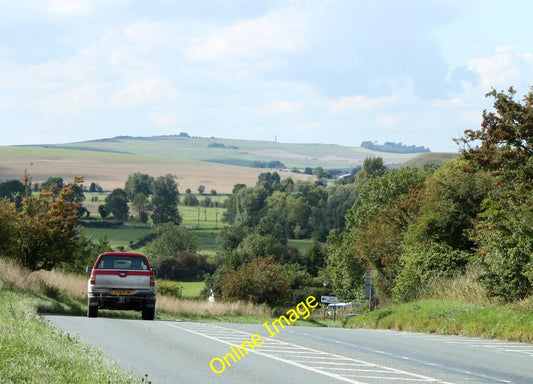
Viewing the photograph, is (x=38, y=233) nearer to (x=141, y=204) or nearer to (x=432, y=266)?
(x=432, y=266)

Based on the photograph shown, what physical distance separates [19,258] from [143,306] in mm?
12923

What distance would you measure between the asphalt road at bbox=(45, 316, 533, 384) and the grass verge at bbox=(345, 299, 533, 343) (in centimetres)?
142

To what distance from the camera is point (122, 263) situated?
24984 mm

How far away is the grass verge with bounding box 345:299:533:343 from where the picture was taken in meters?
20.1

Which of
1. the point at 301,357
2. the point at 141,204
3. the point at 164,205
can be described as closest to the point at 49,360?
the point at 301,357

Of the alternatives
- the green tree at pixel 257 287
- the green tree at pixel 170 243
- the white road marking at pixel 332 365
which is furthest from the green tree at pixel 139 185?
the white road marking at pixel 332 365

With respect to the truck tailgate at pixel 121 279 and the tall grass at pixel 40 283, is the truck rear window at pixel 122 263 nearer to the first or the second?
the truck tailgate at pixel 121 279

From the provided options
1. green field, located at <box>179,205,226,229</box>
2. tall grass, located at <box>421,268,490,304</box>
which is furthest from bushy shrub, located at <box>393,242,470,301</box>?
green field, located at <box>179,205,226,229</box>

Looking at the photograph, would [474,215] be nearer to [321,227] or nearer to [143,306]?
[143,306]

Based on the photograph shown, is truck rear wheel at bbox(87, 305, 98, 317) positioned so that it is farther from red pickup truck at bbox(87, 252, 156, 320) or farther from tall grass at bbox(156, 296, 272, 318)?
tall grass at bbox(156, 296, 272, 318)

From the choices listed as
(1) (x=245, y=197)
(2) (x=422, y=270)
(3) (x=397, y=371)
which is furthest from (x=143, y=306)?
(1) (x=245, y=197)

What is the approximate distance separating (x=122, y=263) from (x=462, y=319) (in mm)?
10273

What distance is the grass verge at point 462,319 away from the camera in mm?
20062

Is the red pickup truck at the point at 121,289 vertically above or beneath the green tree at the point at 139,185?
above
